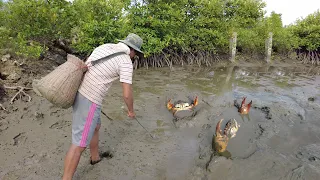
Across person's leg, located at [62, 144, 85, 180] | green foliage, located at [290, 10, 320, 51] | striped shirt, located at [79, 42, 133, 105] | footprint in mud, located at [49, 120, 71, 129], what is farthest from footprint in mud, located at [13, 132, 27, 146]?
green foliage, located at [290, 10, 320, 51]

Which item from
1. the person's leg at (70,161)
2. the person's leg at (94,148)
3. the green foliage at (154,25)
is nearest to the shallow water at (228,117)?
the person's leg at (94,148)

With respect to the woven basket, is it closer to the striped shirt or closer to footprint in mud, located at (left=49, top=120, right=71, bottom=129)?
the striped shirt

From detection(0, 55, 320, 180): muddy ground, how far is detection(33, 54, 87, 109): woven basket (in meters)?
1.43

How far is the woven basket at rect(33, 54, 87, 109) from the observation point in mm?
2855

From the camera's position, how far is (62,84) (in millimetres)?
2863

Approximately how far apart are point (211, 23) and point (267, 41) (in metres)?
5.53

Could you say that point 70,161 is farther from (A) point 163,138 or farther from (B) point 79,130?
(A) point 163,138

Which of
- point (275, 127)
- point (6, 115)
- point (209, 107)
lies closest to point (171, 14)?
point (209, 107)

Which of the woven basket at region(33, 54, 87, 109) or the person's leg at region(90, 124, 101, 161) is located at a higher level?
the woven basket at region(33, 54, 87, 109)

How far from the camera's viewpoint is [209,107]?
23.4 feet

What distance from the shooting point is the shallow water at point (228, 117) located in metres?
4.71

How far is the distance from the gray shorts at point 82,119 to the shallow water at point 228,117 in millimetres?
1590

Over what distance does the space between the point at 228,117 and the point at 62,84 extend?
16.2 ft

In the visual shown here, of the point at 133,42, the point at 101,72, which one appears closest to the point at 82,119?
the point at 101,72
